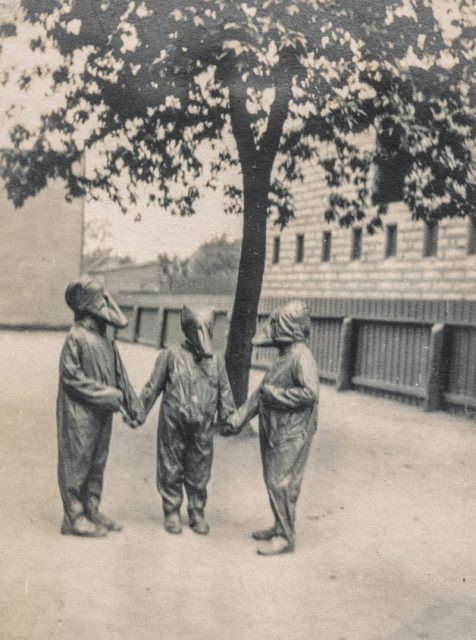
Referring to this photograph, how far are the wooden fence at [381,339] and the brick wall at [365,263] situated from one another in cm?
45

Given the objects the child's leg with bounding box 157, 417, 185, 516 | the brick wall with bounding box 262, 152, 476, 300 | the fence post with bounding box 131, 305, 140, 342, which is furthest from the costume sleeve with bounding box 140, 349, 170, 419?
the fence post with bounding box 131, 305, 140, 342

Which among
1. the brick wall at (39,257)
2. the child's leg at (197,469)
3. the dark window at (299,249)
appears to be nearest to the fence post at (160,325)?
the brick wall at (39,257)

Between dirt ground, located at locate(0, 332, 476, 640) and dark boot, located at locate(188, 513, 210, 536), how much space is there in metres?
0.06

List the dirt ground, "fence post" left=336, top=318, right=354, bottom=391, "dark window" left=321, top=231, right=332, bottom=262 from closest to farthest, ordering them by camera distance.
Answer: the dirt ground
"fence post" left=336, top=318, right=354, bottom=391
"dark window" left=321, top=231, right=332, bottom=262

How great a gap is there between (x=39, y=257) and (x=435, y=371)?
4.21m

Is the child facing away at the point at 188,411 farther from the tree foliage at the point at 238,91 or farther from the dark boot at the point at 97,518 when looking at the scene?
the tree foliage at the point at 238,91

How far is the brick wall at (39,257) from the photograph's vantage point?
18.0ft

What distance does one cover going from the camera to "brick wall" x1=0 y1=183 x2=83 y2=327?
548 centimetres

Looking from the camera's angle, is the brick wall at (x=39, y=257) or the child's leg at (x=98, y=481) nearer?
the child's leg at (x=98, y=481)

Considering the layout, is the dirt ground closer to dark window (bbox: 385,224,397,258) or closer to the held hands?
the held hands

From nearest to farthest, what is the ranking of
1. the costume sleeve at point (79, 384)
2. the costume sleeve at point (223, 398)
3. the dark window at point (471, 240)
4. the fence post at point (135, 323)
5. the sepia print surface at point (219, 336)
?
the sepia print surface at point (219, 336) < the costume sleeve at point (79, 384) < the costume sleeve at point (223, 398) < the fence post at point (135, 323) < the dark window at point (471, 240)

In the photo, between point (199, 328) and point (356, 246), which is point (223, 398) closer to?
point (199, 328)

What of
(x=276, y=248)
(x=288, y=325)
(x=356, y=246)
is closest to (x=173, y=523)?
(x=288, y=325)

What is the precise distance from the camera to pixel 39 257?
559 centimetres
